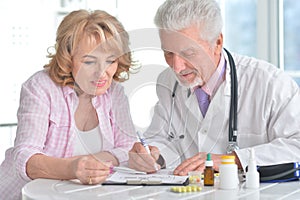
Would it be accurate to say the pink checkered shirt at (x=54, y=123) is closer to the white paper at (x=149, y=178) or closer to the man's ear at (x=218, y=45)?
the white paper at (x=149, y=178)

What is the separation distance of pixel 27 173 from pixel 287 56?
233cm

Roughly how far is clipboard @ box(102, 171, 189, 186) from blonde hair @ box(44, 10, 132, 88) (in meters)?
0.32

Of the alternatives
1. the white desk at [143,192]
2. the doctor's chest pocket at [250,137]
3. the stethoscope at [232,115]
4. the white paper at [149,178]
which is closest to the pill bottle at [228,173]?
the white desk at [143,192]

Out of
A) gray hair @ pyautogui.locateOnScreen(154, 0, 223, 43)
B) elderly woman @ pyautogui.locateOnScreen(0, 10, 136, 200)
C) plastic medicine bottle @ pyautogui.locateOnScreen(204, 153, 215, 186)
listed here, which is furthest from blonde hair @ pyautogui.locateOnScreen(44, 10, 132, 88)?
plastic medicine bottle @ pyautogui.locateOnScreen(204, 153, 215, 186)

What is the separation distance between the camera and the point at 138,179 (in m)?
1.70

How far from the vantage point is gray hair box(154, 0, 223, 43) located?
73.2 inches

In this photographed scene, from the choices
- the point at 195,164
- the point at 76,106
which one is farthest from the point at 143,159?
the point at 76,106

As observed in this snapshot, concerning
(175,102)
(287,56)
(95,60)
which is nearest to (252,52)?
(287,56)

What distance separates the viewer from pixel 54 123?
1930 mm

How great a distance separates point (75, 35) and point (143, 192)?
62cm

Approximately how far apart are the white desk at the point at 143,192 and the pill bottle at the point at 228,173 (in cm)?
2

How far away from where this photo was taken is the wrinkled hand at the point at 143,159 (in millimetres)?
1810

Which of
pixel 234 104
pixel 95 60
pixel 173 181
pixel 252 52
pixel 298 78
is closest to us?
pixel 173 181

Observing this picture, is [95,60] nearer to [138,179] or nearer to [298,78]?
[138,179]
